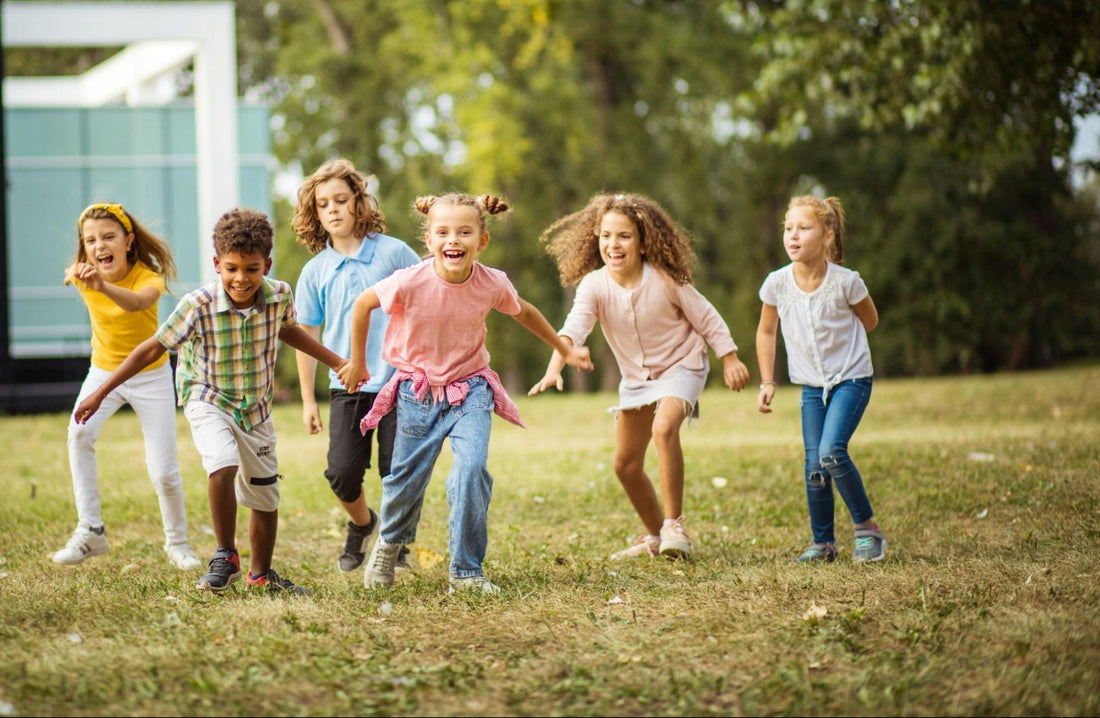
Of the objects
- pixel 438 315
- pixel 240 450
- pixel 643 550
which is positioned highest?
pixel 438 315

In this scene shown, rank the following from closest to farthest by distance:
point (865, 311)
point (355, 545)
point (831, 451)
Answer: point (831, 451) → point (865, 311) → point (355, 545)

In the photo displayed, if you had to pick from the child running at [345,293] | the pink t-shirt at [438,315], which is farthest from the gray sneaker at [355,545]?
the pink t-shirt at [438,315]

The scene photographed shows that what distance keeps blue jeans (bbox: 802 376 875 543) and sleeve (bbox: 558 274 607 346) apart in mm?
1158

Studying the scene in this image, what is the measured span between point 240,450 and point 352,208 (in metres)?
1.37

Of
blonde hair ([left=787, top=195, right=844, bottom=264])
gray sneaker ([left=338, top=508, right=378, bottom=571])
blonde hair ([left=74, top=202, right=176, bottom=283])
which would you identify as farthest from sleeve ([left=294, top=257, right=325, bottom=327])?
blonde hair ([left=787, top=195, right=844, bottom=264])

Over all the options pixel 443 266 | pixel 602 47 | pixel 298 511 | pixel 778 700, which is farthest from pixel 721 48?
pixel 778 700

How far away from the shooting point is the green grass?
3.65m

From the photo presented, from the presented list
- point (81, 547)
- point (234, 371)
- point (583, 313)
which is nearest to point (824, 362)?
point (583, 313)

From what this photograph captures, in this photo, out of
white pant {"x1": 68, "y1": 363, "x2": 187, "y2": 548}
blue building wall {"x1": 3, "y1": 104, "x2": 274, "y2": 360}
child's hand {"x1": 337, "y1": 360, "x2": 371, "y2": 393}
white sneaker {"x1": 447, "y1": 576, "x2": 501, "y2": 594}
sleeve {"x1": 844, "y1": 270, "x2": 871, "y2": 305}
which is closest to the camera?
white sneaker {"x1": 447, "y1": 576, "x2": 501, "y2": 594}

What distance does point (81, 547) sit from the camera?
625 cm

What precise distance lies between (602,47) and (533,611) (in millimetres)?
24479

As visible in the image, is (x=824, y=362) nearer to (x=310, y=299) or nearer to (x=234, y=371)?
(x=310, y=299)

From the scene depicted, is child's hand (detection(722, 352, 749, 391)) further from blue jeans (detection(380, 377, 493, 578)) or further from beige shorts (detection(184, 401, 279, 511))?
beige shorts (detection(184, 401, 279, 511))

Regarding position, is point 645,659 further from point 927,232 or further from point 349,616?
point 927,232
